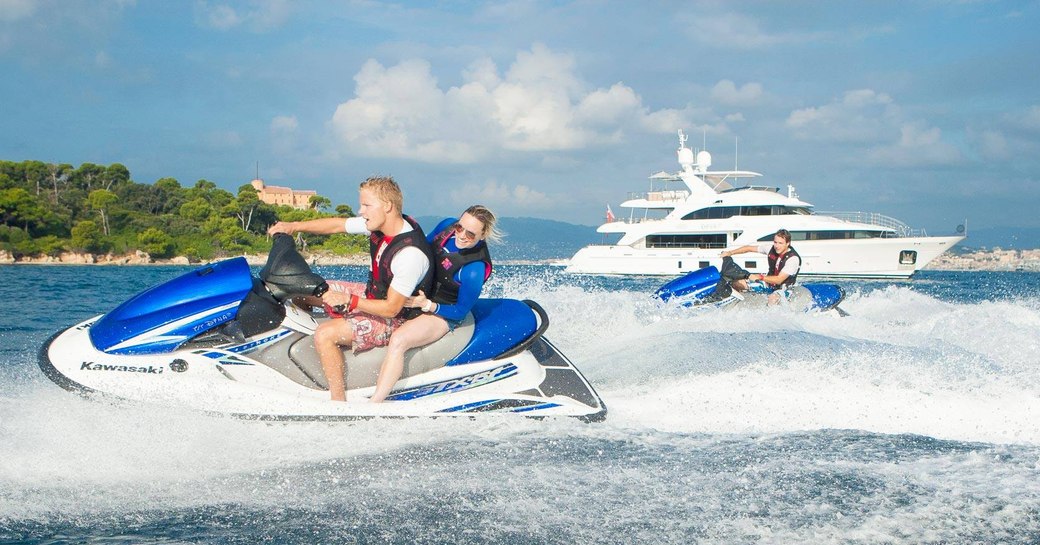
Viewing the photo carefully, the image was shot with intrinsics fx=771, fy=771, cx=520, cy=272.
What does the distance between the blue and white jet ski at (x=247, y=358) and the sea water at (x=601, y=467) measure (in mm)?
105

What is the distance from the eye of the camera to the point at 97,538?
2.85m

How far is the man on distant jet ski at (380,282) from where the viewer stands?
401 cm

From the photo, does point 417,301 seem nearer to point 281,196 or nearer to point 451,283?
point 451,283

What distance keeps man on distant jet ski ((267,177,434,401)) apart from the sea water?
0.44 m

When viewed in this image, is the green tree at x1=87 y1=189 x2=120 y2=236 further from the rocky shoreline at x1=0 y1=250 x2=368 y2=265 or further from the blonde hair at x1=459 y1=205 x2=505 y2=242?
the blonde hair at x1=459 y1=205 x2=505 y2=242

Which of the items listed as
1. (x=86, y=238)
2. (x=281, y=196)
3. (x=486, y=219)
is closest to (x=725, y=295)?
(x=486, y=219)

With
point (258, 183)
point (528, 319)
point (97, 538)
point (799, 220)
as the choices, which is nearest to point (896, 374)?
point (528, 319)

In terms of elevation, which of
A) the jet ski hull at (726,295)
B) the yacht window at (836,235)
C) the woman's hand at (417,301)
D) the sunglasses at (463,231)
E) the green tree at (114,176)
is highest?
the green tree at (114,176)

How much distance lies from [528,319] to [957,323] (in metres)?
6.72

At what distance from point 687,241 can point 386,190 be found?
36196mm

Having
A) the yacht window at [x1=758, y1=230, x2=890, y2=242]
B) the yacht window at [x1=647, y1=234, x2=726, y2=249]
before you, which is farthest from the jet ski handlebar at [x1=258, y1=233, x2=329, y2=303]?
the yacht window at [x1=647, y1=234, x2=726, y2=249]

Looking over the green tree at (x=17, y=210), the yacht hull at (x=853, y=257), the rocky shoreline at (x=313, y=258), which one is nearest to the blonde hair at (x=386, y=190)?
the rocky shoreline at (x=313, y=258)

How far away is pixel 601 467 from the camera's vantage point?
3.83 metres

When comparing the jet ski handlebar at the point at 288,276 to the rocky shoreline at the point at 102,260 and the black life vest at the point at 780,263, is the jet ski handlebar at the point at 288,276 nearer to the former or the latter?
the black life vest at the point at 780,263
